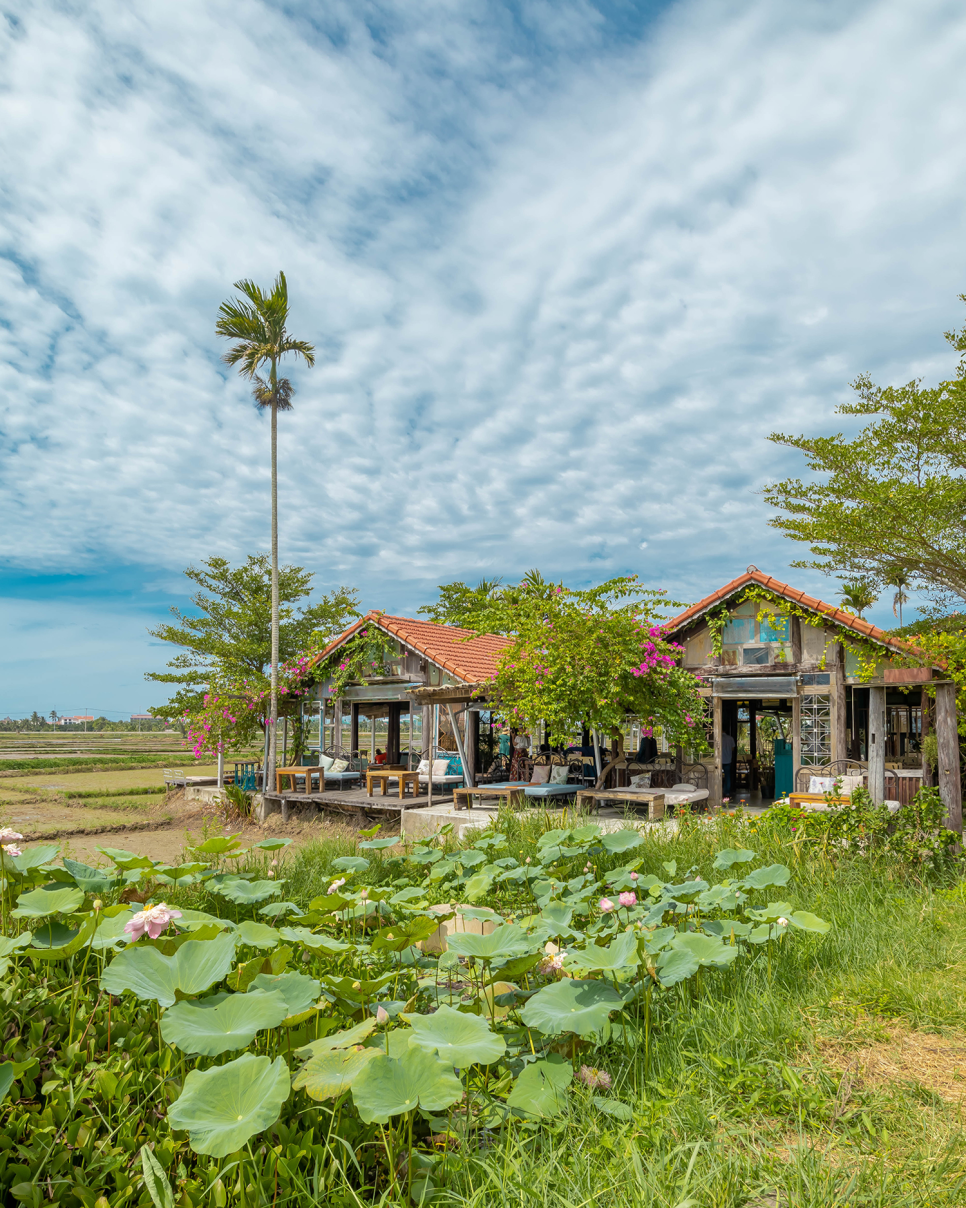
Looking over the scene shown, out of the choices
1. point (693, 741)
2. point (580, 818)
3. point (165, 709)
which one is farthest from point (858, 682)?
point (165, 709)

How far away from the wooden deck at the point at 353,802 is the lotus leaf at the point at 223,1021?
35.3 ft

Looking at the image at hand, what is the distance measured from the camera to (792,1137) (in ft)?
7.61

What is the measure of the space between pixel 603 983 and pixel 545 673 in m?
9.00

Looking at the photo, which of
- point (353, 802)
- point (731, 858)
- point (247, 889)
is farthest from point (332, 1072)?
point (353, 802)

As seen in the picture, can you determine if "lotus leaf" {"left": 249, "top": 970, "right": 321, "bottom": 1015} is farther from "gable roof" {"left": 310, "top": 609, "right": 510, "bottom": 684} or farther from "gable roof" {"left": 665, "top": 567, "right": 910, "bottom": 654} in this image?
"gable roof" {"left": 310, "top": 609, "right": 510, "bottom": 684}

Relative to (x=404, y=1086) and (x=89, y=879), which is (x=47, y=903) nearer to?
(x=89, y=879)

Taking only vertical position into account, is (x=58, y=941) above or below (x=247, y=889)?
above

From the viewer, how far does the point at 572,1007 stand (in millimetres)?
2660

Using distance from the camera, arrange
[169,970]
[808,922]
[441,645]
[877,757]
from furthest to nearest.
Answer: [441,645] → [877,757] → [808,922] → [169,970]

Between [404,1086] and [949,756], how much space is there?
7294 mm

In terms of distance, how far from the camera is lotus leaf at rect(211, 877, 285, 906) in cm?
419

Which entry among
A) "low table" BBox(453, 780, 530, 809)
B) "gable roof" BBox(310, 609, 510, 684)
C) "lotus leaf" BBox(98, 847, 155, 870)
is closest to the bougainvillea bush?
"lotus leaf" BBox(98, 847, 155, 870)

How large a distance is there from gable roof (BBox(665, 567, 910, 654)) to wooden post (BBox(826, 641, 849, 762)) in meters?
0.64

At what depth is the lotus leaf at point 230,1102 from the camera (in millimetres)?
1784
